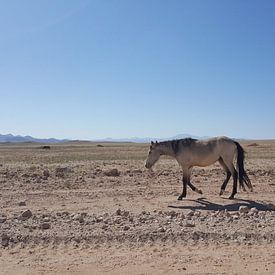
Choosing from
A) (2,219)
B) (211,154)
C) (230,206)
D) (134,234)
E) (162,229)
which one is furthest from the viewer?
(211,154)

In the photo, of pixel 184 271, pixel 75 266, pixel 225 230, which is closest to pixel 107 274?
pixel 75 266

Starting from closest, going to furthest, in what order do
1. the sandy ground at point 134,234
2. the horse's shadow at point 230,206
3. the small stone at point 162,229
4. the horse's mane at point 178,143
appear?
1. the sandy ground at point 134,234
2. the small stone at point 162,229
3. the horse's shadow at point 230,206
4. the horse's mane at point 178,143

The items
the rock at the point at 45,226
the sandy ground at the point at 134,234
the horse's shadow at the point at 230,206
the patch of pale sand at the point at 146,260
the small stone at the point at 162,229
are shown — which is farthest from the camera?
the horse's shadow at the point at 230,206

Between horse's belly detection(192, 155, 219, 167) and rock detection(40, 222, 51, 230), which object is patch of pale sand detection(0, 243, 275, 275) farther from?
horse's belly detection(192, 155, 219, 167)

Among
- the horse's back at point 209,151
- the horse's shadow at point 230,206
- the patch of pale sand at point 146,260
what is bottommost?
the patch of pale sand at point 146,260

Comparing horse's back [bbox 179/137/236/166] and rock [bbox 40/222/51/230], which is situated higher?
horse's back [bbox 179/137/236/166]

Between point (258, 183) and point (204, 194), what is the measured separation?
317 centimetres

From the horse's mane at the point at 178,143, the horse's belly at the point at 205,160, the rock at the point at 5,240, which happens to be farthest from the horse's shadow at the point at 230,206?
the rock at the point at 5,240

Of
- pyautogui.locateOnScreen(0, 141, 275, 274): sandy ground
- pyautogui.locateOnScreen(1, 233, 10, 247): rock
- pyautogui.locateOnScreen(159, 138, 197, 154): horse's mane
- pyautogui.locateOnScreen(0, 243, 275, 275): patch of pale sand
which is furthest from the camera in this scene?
pyautogui.locateOnScreen(159, 138, 197, 154): horse's mane

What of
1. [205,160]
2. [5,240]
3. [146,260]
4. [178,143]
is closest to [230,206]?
[205,160]

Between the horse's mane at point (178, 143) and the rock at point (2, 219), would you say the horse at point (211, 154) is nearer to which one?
the horse's mane at point (178, 143)

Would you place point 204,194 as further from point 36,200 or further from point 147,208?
Result: point 36,200

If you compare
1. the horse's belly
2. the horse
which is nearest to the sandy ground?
the horse

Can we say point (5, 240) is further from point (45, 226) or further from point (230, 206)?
point (230, 206)
